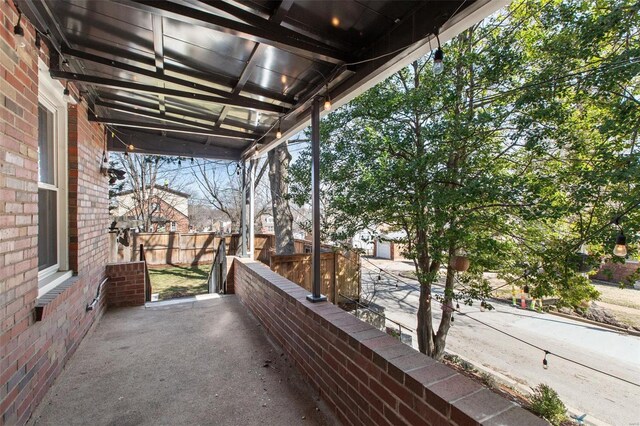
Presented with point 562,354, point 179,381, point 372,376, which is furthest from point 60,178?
point 562,354

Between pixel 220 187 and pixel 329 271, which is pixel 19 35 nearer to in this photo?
pixel 329 271

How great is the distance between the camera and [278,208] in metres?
8.71

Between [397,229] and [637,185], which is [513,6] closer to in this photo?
[637,185]

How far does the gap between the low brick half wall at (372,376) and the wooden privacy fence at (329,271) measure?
3.30 meters

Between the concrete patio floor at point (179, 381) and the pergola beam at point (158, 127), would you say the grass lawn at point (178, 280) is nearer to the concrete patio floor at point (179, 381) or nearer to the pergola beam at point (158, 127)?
the concrete patio floor at point (179, 381)

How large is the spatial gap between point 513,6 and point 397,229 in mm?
3815

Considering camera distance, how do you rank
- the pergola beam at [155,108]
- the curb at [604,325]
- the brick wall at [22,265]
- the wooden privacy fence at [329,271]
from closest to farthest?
the brick wall at [22,265], the pergola beam at [155,108], the wooden privacy fence at [329,271], the curb at [604,325]

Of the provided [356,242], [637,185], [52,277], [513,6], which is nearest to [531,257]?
[637,185]

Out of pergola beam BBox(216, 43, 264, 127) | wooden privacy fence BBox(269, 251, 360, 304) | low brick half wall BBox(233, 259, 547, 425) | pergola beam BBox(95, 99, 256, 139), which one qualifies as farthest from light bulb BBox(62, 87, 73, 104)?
wooden privacy fence BBox(269, 251, 360, 304)

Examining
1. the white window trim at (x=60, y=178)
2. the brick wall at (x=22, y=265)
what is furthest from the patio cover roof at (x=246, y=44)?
the brick wall at (x=22, y=265)

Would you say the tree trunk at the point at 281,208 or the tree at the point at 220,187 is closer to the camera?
the tree trunk at the point at 281,208

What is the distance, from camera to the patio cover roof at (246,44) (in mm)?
1729

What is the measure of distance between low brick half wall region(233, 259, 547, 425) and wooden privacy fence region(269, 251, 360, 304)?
130 inches

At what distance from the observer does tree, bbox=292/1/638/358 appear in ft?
10.5
